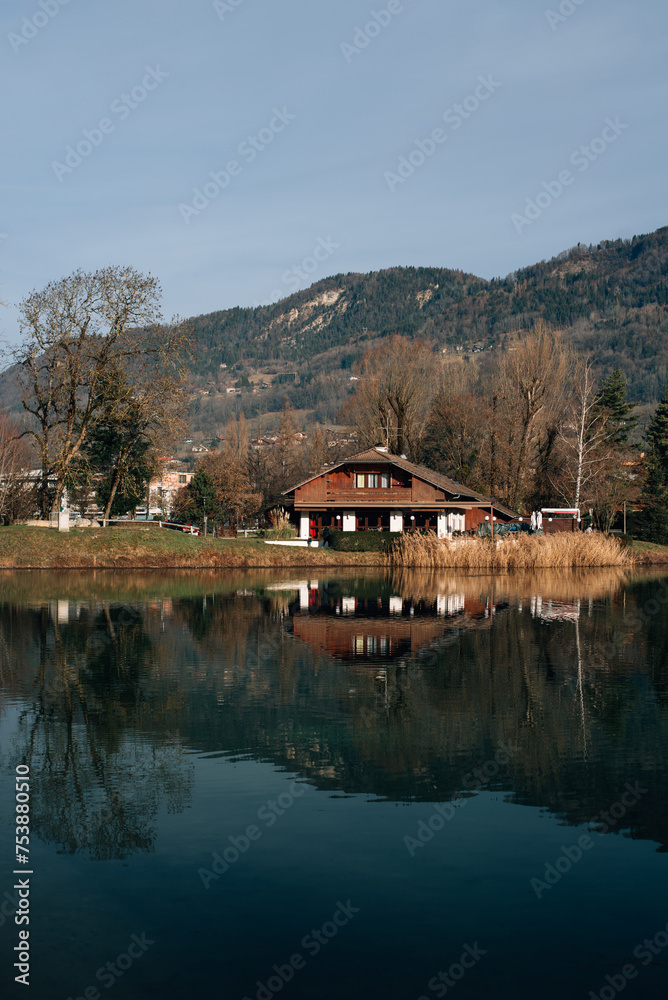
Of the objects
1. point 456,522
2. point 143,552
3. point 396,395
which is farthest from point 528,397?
point 143,552

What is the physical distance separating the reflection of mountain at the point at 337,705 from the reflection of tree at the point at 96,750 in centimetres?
3

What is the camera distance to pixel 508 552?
159 ft

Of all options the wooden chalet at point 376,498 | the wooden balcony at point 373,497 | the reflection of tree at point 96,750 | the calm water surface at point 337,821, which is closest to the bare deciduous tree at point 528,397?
the wooden chalet at point 376,498

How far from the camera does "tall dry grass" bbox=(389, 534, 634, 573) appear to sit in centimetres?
4869

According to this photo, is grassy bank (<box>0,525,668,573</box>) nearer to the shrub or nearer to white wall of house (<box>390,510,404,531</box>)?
the shrub

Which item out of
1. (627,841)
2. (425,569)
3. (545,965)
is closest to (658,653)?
(627,841)

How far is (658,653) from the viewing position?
20766 mm

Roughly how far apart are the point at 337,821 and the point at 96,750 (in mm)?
3856

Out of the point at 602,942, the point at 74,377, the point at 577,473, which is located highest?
the point at 74,377

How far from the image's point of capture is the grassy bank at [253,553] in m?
48.7

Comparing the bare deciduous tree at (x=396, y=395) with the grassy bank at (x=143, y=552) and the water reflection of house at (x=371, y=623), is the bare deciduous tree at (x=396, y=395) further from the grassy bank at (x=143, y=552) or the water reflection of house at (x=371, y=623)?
the water reflection of house at (x=371, y=623)

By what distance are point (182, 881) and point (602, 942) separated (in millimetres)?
3497

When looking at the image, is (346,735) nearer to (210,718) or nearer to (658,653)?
(210,718)

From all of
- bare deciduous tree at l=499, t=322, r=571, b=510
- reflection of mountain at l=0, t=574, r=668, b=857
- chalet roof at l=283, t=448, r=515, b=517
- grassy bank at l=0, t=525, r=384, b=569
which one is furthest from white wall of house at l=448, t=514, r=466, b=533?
reflection of mountain at l=0, t=574, r=668, b=857
